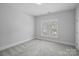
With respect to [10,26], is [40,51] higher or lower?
lower

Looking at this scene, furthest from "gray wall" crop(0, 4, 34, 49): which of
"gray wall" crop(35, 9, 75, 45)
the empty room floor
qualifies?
"gray wall" crop(35, 9, 75, 45)

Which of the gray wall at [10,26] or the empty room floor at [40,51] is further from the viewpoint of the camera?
the gray wall at [10,26]

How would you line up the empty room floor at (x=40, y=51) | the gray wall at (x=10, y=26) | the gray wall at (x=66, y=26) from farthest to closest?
the gray wall at (x=66, y=26) < the gray wall at (x=10, y=26) < the empty room floor at (x=40, y=51)

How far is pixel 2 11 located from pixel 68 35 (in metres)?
4.27

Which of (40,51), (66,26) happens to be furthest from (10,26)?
(66,26)

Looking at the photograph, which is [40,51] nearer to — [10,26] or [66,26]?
[10,26]

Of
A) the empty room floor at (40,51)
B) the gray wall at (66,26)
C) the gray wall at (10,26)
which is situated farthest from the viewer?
the gray wall at (66,26)

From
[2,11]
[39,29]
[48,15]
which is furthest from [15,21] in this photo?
[48,15]

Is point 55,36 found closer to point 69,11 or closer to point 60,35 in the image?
point 60,35

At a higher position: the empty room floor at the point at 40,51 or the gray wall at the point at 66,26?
the gray wall at the point at 66,26

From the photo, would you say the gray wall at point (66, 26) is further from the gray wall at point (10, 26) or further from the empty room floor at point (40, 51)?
the gray wall at point (10, 26)

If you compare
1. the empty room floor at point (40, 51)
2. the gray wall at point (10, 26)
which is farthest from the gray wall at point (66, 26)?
the gray wall at point (10, 26)

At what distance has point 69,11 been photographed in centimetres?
321

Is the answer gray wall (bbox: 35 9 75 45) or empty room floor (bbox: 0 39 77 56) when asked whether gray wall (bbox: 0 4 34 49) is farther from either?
gray wall (bbox: 35 9 75 45)
